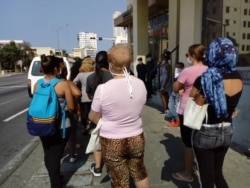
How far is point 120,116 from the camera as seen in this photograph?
8.81ft

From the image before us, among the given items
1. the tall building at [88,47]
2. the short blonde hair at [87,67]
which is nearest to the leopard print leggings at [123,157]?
the short blonde hair at [87,67]

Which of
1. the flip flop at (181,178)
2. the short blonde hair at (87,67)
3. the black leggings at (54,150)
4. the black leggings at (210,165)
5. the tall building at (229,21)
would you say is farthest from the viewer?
the tall building at (229,21)

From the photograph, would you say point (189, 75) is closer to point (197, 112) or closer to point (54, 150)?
point (197, 112)

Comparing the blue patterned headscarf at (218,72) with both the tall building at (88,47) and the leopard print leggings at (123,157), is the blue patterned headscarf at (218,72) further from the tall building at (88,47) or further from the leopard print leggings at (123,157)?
the tall building at (88,47)

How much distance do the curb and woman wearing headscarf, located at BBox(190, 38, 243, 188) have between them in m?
3.19

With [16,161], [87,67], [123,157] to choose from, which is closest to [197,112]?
[123,157]

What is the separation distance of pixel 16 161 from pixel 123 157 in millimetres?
3366

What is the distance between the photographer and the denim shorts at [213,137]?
8.73 feet

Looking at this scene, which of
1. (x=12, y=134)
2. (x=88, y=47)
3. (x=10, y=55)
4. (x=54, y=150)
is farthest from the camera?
(x=10, y=55)

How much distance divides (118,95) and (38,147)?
14.1 ft

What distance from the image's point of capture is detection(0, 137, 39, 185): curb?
480cm

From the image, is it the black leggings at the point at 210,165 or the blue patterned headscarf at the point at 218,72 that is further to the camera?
the black leggings at the point at 210,165

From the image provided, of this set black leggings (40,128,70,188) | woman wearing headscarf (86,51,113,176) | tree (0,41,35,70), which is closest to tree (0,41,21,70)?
tree (0,41,35,70)

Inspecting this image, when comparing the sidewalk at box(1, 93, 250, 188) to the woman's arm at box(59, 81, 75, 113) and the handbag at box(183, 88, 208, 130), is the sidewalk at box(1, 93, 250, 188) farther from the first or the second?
the handbag at box(183, 88, 208, 130)
